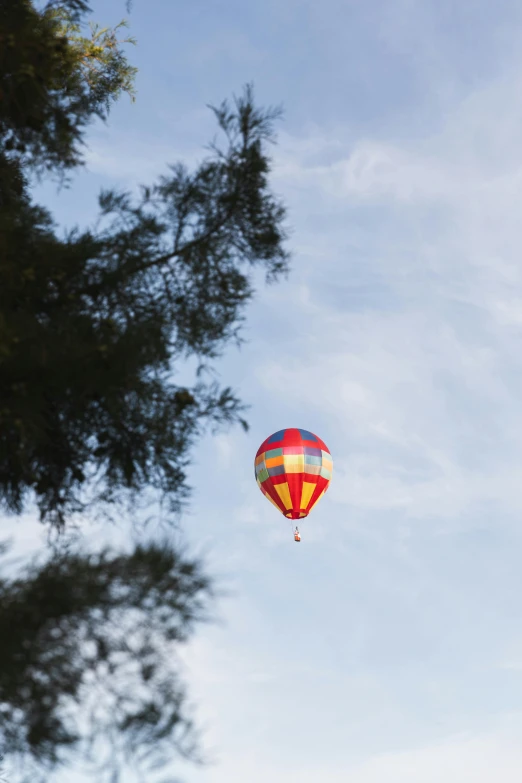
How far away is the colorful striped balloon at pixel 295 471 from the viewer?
93.2 feet

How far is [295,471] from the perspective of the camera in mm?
28406

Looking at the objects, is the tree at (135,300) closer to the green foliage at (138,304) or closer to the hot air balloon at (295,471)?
the green foliage at (138,304)

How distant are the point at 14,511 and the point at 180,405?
1670mm

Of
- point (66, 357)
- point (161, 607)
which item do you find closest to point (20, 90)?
point (66, 357)

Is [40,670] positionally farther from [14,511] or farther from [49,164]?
[49,164]

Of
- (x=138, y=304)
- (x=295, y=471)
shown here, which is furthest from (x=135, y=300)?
(x=295, y=471)

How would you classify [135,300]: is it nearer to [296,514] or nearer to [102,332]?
[102,332]

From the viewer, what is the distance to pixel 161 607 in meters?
5.07

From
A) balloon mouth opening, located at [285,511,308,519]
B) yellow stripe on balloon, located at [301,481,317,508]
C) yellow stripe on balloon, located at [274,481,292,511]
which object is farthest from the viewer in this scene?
balloon mouth opening, located at [285,511,308,519]

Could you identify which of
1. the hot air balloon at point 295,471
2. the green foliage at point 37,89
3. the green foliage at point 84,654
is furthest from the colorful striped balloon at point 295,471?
the green foliage at point 84,654

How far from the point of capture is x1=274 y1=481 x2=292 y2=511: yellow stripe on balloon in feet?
93.8

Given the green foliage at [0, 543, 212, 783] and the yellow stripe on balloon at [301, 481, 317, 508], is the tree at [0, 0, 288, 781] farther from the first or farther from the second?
the yellow stripe on balloon at [301, 481, 317, 508]

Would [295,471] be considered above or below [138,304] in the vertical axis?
above

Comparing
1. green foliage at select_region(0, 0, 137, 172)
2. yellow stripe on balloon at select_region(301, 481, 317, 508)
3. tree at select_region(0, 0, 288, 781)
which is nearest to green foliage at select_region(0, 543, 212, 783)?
tree at select_region(0, 0, 288, 781)
